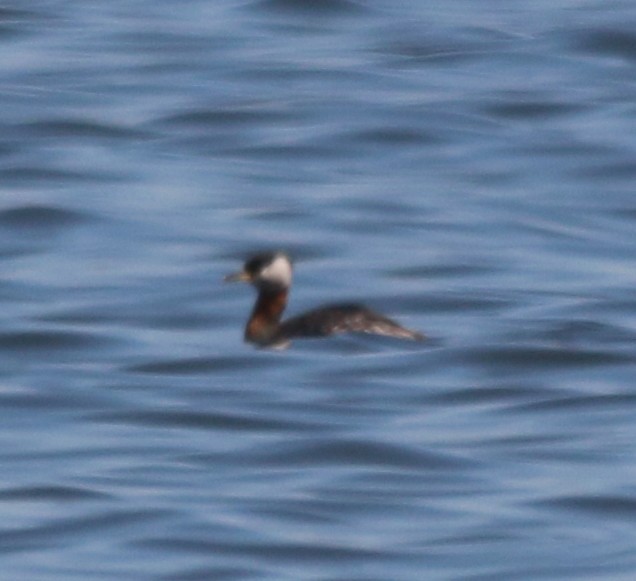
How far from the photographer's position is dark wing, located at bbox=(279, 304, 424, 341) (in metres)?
16.6

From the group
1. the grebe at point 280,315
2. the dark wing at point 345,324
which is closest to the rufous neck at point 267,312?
the grebe at point 280,315

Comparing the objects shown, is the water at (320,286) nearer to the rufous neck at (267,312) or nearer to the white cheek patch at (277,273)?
the rufous neck at (267,312)

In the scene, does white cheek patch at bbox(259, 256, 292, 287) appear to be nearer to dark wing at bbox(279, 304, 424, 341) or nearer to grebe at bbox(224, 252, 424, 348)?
grebe at bbox(224, 252, 424, 348)

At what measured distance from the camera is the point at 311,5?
2956 centimetres

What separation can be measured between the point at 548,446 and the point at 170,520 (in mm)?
2317

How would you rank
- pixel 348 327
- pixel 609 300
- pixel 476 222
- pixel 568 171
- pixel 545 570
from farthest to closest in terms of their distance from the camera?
pixel 568 171 → pixel 476 222 → pixel 609 300 → pixel 348 327 → pixel 545 570

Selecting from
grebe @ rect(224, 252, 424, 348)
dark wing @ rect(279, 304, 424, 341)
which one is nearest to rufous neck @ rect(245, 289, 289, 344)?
grebe @ rect(224, 252, 424, 348)

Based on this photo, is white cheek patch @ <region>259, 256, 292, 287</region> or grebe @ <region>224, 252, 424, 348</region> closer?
grebe @ <region>224, 252, 424, 348</region>

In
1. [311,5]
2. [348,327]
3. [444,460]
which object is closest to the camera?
[444,460]

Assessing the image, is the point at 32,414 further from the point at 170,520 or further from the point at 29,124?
the point at 29,124

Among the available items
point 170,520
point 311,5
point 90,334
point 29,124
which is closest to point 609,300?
point 90,334

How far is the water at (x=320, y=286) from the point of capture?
12906mm

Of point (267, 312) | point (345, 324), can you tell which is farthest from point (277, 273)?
point (345, 324)

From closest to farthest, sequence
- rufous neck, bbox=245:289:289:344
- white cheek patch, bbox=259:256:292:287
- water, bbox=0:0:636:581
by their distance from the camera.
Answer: water, bbox=0:0:636:581 < rufous neck, bbox=245:289:289:344 < white cheek patch, bbox=259:256:292:287
